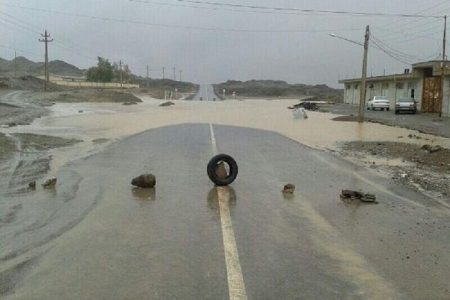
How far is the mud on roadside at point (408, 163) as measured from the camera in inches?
498

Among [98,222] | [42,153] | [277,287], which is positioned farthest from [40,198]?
[42,153]

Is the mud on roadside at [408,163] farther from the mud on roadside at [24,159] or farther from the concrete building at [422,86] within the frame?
the concrete building at [422,86]

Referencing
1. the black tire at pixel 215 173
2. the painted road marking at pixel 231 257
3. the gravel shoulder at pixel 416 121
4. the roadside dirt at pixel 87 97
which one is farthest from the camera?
the roadside dirt at pixel 87 97

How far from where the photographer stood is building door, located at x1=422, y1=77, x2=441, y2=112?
172 ft

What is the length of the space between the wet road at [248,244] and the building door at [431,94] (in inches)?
1677

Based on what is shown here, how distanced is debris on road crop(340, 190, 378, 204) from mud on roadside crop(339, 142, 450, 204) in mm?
1518

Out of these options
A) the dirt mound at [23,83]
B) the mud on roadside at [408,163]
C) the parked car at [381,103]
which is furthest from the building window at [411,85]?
the dirt mound at [23,83]

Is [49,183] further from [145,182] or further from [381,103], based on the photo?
[381,103]

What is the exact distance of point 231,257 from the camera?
6.44 meters

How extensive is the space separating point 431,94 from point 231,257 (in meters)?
51.5

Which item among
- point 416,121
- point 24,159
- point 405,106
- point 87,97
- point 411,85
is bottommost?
point 24,159

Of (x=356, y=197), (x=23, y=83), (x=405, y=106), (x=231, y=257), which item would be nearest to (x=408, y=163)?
(x=356, y=197)

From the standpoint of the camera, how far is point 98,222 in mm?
8242

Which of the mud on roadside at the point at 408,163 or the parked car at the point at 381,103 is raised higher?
the parked car at the point at 381,103
